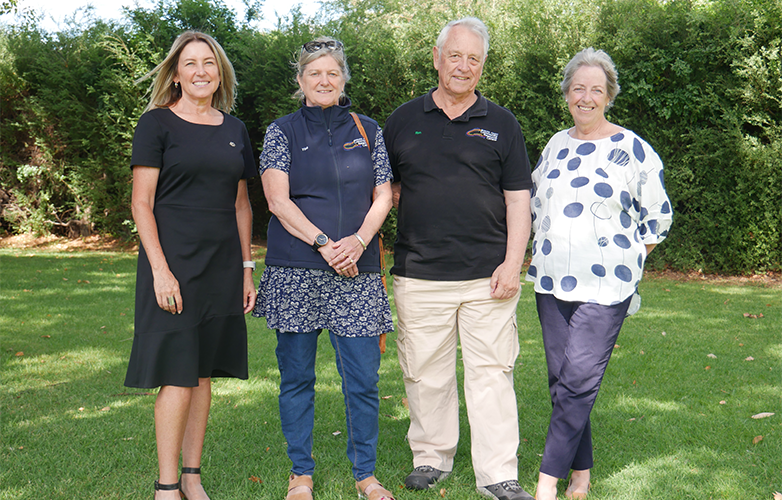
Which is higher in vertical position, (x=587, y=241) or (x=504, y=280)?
(x=587, y=241)

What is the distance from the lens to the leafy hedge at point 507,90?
8.04 m

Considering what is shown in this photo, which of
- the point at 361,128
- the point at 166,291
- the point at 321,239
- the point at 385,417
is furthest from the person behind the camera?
the point at 385,417

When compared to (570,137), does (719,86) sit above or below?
above

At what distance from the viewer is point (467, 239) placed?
2924mm

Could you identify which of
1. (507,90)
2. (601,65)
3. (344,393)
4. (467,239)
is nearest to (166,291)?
(344,393)

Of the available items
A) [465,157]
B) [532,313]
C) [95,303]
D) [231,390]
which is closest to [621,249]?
[465,157]

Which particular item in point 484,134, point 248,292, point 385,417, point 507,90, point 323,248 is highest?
point 507,90

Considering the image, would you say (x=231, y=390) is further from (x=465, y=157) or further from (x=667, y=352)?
(x=667, y=352)

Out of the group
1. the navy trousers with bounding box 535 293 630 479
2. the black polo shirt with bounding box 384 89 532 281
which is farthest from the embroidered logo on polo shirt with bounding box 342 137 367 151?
the navy trousers with bounding box 535 293 630 479

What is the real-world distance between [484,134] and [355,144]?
0.64 meters

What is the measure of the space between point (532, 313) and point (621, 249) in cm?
417

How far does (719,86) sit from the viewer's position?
8.09 metres

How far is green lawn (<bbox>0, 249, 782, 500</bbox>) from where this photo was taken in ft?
9.72

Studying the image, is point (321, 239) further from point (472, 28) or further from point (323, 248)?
point (472, 28)
